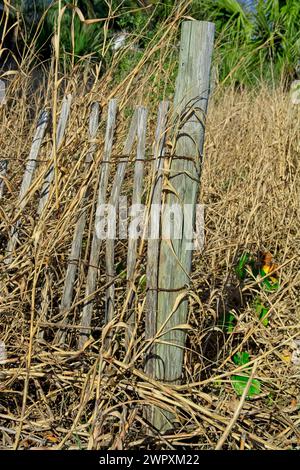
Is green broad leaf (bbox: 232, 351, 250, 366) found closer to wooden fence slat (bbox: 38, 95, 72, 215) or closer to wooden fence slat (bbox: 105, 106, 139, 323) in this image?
wooden fence slat (bbox: 105, 106, 139, 323)

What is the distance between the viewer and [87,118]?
2469 mm

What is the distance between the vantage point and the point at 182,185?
221cm

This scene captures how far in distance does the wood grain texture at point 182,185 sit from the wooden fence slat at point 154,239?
2cm

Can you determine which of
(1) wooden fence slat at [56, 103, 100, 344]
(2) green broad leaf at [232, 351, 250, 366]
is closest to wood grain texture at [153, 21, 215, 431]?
(1) wooden fence slat at [56, 103, 100, 344]

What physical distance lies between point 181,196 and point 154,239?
168 mm

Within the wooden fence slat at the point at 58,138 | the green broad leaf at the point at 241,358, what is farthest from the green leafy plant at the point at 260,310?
the wooden fence slat at the point at 58,138

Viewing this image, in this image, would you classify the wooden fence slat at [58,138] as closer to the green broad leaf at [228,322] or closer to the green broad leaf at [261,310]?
the green broad leaf at [228,322]

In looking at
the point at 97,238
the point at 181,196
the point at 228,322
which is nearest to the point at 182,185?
the point at 181,196

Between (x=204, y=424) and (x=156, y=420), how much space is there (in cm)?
16

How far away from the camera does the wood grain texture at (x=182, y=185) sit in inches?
85.7

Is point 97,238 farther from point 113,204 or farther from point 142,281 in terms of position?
point 142,281

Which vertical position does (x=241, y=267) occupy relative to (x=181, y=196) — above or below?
below

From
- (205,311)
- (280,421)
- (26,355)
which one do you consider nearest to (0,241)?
(26,355)

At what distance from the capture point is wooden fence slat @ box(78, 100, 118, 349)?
232 cm
